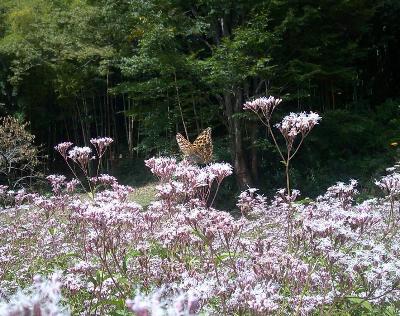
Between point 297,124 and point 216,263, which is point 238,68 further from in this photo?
point 216,263

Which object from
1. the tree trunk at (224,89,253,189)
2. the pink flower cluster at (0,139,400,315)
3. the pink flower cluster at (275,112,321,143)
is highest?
the pink flower cluster at (275,112,321,143)

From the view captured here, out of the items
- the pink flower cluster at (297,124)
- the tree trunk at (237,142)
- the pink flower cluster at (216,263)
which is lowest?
the tree trunk at (237,142)

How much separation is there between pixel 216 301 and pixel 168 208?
0.74 m

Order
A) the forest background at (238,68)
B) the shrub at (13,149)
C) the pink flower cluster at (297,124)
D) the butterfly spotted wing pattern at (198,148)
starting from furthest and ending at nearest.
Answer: the shrub at (13,149) < the forest background at (238,68) < the butterfly spotted wing pattern at (198,148) < the pink flower cluster at (297,124)

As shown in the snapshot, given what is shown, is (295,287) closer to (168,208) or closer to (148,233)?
(168,208)

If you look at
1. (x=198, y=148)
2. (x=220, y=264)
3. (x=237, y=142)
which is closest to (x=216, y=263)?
(x=220, y=264)

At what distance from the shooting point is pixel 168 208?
10.1 ft

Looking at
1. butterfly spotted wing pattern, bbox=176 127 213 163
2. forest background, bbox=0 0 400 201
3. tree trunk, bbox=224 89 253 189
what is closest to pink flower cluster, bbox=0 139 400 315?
butterfly spotted wing pattern, bbox=176 127 213 163

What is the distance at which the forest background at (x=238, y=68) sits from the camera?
38.5ft

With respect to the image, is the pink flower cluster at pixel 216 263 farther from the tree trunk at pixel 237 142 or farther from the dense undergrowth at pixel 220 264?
the tree trunk at pixel 237 142

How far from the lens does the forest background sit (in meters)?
11.8

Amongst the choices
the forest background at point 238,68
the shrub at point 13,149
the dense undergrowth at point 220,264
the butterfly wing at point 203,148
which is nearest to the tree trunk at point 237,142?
the forest background at point 238,68

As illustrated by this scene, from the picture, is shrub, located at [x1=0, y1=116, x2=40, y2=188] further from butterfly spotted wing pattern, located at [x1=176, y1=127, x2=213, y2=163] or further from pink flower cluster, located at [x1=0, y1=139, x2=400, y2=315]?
pink flower cluster, located at [x1=0, y1=139, x2=400, y2=315]

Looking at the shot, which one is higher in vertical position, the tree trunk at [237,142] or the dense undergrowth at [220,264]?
the dense undergrowth at [220,264]
